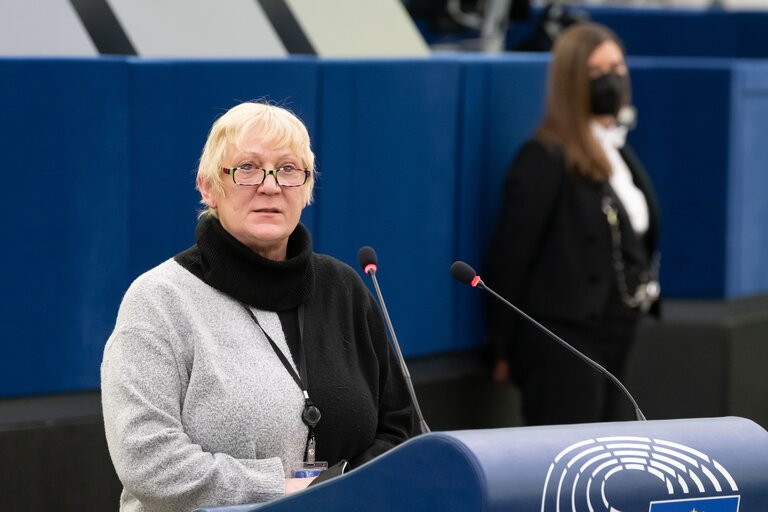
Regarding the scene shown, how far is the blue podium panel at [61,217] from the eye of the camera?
18.1 feet

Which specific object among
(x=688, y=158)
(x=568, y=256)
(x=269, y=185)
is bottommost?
(x=568, y=256)

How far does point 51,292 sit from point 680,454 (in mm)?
2945

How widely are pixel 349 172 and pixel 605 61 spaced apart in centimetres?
158

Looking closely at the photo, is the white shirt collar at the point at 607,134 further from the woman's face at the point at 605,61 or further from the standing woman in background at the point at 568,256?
the woman's face at the point at 605,61

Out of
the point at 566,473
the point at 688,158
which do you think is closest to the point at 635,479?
the point at 566,473

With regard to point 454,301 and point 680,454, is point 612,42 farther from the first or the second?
point 680,454

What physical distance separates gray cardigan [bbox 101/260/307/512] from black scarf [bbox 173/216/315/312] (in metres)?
0.03

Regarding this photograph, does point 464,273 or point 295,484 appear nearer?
point 295,484

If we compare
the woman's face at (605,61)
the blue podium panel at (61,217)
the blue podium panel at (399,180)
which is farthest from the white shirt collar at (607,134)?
the blue podium panel at (61,217)

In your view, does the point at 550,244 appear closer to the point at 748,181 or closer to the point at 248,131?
the point at 748,181

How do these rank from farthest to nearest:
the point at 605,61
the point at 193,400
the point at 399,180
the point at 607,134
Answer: the point at 607,134 → the point at 605,61 → the point at 399,180 → the point at 193,400

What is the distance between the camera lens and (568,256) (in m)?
7.32

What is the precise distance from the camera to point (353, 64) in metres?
6.61

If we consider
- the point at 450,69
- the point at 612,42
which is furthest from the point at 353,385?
the point at 612,42
